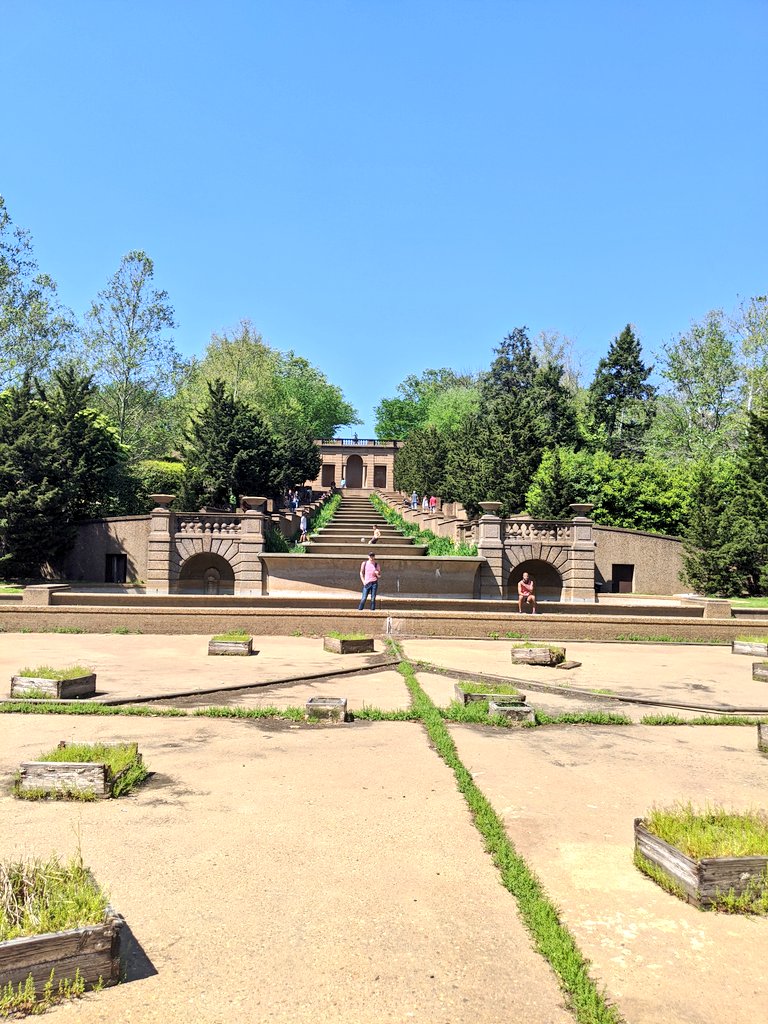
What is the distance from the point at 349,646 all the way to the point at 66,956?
491 inches

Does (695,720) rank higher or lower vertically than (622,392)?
lower

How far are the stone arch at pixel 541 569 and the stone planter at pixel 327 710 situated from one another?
2065 cm

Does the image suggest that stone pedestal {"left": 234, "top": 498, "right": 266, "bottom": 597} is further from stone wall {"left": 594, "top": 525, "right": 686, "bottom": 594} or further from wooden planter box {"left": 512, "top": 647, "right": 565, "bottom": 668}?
wooden planter box {"left": 512, "top": 647, "right": 565, "bottom": 668}

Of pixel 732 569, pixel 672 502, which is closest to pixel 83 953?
pixel 732 569

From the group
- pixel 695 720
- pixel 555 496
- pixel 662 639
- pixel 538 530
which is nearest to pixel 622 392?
pixel 555 496

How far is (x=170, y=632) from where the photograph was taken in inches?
757

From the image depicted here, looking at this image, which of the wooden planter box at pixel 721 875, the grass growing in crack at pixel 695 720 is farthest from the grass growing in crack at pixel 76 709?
the wooden planter box at pixel 721 875

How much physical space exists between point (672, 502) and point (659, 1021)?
3291 cm

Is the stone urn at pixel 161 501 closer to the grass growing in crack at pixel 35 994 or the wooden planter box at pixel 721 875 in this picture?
the grass growing in crack at pixel 35 994

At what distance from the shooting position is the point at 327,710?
1005 centimetres

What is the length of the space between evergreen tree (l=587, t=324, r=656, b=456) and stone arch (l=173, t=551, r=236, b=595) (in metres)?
28.6

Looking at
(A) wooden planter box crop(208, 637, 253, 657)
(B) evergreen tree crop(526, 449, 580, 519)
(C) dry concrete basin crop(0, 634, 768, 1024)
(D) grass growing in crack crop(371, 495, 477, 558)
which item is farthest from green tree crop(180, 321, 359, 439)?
(C) dry concrete basin crop(0, 634, 768, 1024)

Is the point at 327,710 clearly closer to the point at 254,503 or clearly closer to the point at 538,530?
the point at 254,503

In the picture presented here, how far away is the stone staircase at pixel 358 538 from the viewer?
32.2 metres
